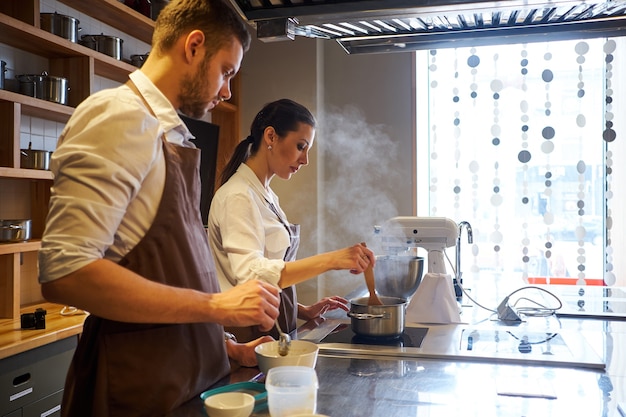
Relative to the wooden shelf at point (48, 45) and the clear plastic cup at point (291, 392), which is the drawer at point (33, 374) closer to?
the wooden shelf at point (48, 45)

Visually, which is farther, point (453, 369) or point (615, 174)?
point (615, 174)

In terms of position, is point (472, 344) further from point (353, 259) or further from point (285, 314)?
point (285, 314)

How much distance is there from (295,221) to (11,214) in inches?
82.0

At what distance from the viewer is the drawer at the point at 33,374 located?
84.8 inches

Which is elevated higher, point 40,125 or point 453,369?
point 40,125

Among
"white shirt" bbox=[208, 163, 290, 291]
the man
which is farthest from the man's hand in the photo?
"white shirt" bbox=[208, 163, 290, 291]

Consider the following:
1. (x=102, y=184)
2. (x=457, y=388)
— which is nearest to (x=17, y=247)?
(x=102, y=184)

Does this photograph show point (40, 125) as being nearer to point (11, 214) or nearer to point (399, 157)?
point (11, 214)

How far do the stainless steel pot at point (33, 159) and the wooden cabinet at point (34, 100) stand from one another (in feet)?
0.16

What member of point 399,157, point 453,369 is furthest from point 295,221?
point 453,369

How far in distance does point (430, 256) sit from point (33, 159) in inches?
70.7

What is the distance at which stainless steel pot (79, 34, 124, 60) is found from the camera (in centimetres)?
302

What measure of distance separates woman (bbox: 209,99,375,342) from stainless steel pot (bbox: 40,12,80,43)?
47.7 inches

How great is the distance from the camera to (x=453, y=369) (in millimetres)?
1451
